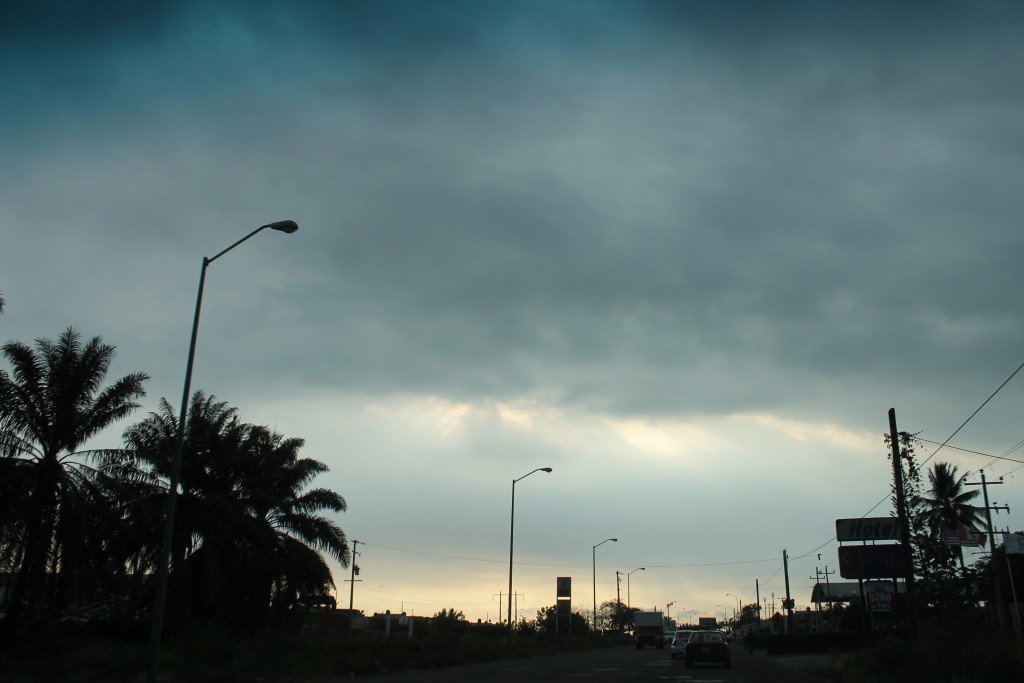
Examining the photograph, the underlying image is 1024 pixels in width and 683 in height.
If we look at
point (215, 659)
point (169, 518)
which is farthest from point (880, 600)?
point (169, 518)

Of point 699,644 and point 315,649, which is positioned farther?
point 699,644

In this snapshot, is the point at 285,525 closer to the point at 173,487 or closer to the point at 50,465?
the point at 50,465

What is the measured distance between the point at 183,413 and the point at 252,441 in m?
20.7

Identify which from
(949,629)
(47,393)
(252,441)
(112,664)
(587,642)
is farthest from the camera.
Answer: (587,642)

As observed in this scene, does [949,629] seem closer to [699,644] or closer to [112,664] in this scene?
[699,644]

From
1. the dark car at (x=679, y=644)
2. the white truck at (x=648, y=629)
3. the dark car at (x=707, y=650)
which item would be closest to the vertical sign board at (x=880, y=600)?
the dark car at (x=707, y=650)

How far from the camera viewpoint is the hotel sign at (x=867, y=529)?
49438 mm

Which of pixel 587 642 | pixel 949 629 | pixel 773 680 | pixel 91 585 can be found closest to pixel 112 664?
pixel 91 585

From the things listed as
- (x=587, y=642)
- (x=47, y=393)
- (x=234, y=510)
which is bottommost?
(x=587, y=642)

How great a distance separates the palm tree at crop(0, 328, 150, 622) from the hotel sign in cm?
4014

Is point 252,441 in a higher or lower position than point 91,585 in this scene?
higher

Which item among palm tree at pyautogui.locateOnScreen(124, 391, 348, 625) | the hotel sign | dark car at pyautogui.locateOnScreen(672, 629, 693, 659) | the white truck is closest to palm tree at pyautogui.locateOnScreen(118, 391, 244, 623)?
palm tree at pyautogui.locateOnScreen(124, 391, 348, 625)

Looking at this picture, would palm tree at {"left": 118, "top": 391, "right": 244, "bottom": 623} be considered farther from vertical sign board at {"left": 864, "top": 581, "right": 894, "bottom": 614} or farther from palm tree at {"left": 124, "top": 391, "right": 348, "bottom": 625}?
vertical sign board at {"left": 864, "top": 581, "right": 894, "bottom": 614}

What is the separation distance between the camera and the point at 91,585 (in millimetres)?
30734
